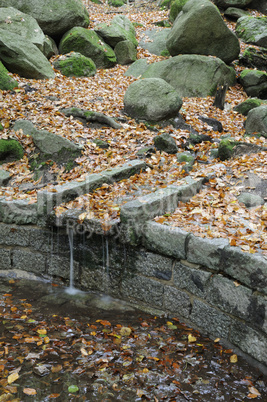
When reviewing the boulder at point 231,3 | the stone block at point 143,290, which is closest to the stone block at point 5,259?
the stone block at point 143,290

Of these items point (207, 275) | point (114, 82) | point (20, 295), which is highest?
point (114, 82)

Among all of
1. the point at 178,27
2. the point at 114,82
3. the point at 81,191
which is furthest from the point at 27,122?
the point at 178,27

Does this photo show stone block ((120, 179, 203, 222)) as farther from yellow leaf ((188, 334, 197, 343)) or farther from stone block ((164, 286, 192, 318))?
yellow leaf ((188, 334, 197, 343))

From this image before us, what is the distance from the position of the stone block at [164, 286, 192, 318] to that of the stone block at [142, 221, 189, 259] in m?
0.43

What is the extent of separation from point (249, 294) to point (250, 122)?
17.7 ft

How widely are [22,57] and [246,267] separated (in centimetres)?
807

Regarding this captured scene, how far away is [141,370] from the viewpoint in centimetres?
301

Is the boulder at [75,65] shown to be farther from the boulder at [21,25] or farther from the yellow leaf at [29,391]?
the yellow leaf at [29,391]

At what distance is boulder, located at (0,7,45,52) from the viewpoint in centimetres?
976

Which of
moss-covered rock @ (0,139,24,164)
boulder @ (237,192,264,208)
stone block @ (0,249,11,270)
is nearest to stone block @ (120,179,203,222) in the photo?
boulder @ (237,192,264,208)

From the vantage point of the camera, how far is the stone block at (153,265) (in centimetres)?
382

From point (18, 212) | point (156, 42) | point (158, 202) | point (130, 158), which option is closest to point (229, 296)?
point (158, 202)

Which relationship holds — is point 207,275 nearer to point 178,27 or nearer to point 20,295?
point 20,295

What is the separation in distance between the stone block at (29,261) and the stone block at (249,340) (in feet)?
8.86
